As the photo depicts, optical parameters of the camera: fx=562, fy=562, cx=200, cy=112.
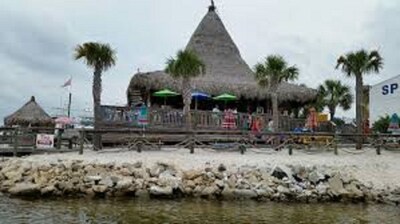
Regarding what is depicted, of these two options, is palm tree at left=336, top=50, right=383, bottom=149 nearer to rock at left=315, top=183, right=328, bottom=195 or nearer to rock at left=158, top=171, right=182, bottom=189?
rock at left=315, top=183, right=328, bottom=195

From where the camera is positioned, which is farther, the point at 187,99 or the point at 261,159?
the point at 187,99

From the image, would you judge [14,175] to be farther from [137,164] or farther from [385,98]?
[385,98]

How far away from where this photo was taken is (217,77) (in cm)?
3047

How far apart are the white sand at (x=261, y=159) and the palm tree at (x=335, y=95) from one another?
22.3 m

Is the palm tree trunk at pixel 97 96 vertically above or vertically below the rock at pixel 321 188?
above

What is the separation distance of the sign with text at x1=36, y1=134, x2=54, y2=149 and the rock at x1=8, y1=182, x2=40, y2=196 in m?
5.25

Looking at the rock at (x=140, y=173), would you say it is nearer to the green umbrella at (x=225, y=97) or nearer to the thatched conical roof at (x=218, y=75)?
the thatched conical roof at (x=218, y=75)

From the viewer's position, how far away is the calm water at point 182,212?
13.9 m

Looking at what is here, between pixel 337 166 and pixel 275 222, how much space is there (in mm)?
6911

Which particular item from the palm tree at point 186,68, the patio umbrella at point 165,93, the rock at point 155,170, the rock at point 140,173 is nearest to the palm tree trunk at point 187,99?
the palm tree at point 186,68

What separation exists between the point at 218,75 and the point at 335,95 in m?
17.0

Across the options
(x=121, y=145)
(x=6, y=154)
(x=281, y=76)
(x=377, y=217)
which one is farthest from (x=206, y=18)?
(x=377, y=217)

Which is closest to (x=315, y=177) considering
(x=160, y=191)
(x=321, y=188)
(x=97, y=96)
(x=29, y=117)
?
(x=321, y=188)

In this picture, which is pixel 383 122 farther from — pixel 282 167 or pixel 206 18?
pixel 282 167
